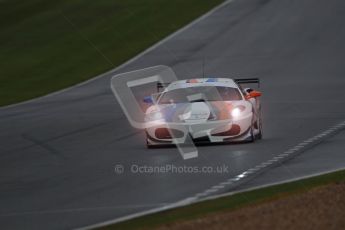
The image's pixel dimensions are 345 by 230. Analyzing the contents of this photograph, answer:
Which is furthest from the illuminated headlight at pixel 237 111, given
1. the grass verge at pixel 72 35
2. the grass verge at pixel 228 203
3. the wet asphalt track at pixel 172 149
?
the grass verge at pixel 72 35

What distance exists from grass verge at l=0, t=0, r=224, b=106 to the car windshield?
1075 cm

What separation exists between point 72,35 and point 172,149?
2312 cm

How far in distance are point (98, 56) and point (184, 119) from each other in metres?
19.0

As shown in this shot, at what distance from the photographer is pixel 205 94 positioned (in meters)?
19.2

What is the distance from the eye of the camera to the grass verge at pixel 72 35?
3378 cm

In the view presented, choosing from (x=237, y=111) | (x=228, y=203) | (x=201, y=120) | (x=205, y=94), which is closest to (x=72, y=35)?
(x=205, y=94)

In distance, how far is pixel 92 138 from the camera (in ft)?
67.8

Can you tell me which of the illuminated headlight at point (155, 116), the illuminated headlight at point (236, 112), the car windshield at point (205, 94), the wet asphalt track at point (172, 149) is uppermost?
the car windshield at point (205, 94)

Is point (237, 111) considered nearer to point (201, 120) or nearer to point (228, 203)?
point (201, 120)

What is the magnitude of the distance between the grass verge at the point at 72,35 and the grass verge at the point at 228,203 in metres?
16.4

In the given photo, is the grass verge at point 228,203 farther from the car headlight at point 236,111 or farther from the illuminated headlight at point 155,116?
the illuminated headlight at point 155,116

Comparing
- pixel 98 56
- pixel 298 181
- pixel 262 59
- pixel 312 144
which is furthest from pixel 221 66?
pixel 298 181

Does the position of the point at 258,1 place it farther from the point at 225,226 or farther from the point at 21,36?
the point at 225,226

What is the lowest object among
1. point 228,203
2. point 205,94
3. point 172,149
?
point 172,149
